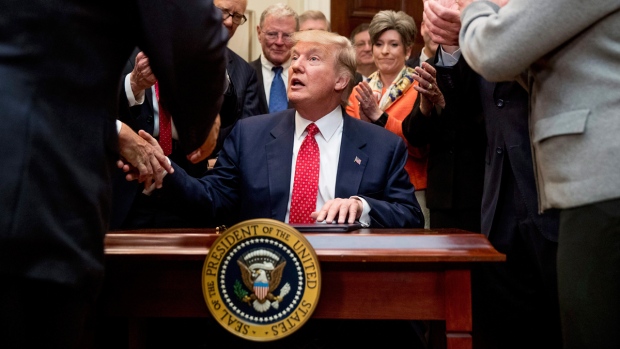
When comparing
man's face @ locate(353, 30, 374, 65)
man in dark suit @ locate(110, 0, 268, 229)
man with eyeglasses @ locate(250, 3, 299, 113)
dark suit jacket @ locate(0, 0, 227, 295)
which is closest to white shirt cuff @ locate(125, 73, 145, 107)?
man in dark suit @ locate(110, 0, 268, 229)

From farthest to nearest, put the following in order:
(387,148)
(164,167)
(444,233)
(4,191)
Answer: (387,148)
(164,167)
(444,233)
(4,191)

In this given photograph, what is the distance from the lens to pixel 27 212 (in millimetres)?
1136

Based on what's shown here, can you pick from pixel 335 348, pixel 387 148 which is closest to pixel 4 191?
pixel 335 348

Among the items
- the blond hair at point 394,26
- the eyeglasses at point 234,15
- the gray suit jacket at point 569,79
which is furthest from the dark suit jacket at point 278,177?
the blond hair at point 394,26

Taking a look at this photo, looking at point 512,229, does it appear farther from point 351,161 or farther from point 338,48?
point 338,48

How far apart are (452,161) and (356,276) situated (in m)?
1.53

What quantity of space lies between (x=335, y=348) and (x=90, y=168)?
1444mm

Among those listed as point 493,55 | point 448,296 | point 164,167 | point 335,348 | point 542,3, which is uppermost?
point 542,3

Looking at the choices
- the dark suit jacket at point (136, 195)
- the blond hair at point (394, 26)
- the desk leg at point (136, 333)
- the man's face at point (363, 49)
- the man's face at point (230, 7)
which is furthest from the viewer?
the man's face at point (363, 49)

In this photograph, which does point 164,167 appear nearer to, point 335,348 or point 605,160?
point 335,348

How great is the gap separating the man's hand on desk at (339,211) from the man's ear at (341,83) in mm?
706

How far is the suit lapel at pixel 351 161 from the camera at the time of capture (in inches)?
113

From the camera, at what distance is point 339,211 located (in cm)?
255

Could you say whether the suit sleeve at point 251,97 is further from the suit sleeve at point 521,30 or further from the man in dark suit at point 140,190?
the suit sleeve at point 521,30
